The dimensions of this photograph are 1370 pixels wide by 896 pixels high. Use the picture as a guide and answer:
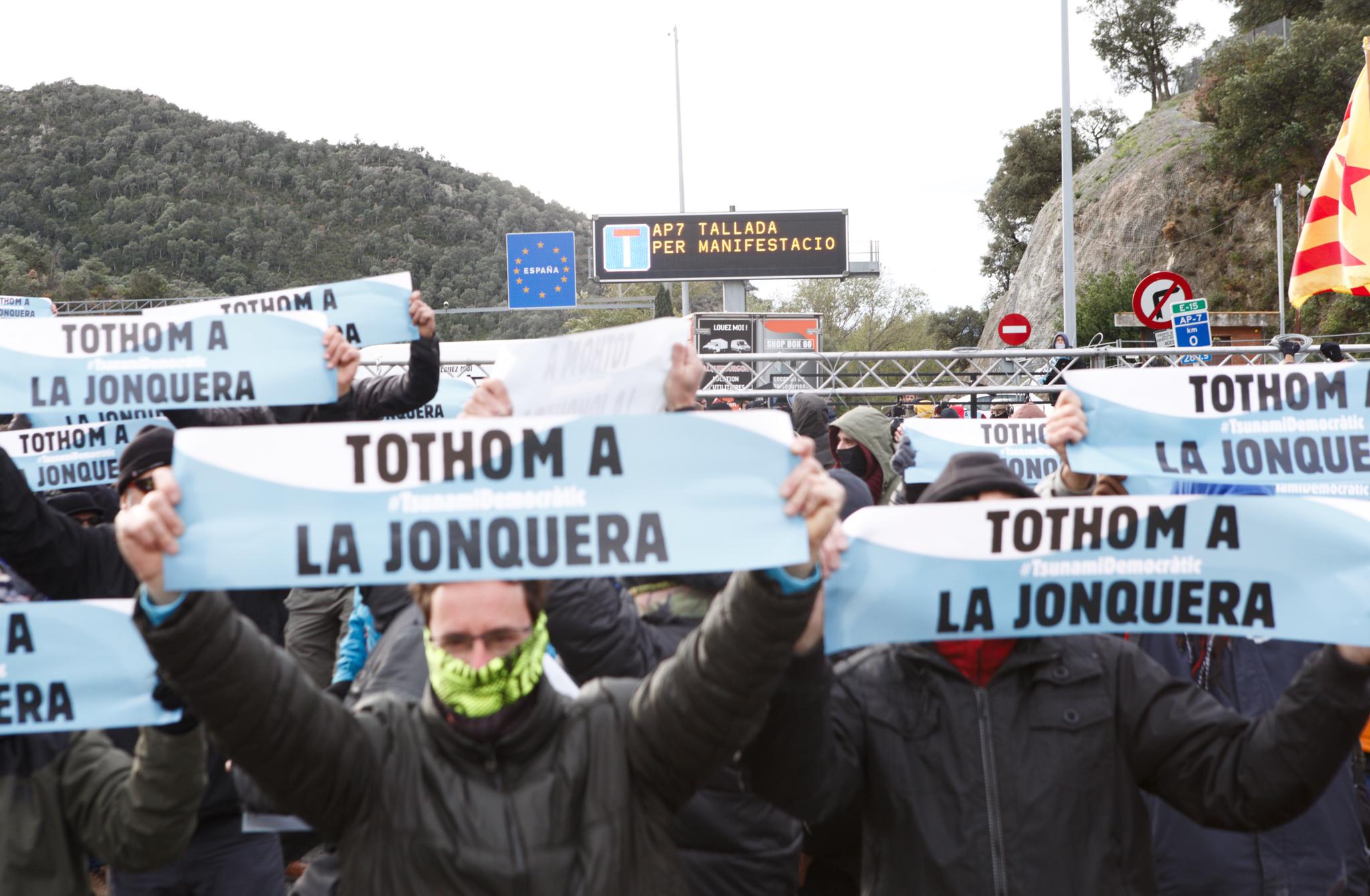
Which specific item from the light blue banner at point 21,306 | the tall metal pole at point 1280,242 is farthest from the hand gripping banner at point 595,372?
the tall metal pole at point 1280,242

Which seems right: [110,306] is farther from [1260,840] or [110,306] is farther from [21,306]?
[1260,840]

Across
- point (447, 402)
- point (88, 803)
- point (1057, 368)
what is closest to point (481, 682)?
point (88, 803)

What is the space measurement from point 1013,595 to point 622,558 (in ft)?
2.69

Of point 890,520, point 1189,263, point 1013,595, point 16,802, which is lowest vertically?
point 16,802

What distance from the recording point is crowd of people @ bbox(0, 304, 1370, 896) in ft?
6.81

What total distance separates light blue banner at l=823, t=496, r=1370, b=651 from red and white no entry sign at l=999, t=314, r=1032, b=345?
16672mm

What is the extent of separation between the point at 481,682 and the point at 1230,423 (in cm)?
239

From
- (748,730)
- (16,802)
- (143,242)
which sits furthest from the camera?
(143,242)

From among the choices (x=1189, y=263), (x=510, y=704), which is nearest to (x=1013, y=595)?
(x=510, y=704)

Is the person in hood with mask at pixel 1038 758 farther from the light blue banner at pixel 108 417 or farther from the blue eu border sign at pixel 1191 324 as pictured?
the blue eu border sign at pixel 1191 324

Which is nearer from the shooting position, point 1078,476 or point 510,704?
point 510,704

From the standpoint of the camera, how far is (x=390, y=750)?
219 centimetres

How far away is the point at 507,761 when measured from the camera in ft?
7.13

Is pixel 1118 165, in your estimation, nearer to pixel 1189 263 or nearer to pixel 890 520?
pixel 1189 263
